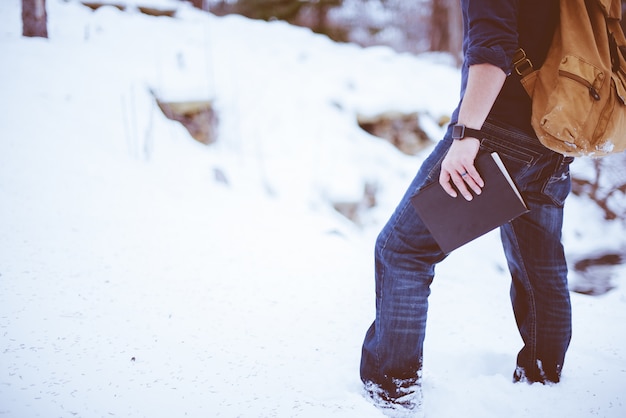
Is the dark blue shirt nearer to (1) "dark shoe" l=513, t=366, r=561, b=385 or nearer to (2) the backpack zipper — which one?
(2) the backpack zipper

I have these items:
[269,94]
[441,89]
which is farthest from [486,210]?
[441,89]

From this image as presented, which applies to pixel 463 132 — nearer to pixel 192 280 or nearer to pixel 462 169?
pixel 462 169

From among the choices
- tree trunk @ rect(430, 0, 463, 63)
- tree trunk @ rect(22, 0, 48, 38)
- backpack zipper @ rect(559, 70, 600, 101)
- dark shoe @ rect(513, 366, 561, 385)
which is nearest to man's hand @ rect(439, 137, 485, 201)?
backpack zipper @ rect(559, 70, 600, 101)

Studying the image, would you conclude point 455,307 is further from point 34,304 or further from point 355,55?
point 355,55

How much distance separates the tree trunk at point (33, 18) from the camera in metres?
3.85

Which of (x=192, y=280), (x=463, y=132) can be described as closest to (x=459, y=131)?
(x=463, y=132)

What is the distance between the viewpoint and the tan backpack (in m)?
1.00

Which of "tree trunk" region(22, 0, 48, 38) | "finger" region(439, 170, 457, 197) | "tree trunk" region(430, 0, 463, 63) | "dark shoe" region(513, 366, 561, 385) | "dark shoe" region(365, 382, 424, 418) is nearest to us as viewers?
"finger" region(439, 170, 457, 197)

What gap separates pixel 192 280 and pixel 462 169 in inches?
47.1

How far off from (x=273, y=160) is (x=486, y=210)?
326cm

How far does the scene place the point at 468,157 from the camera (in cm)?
105

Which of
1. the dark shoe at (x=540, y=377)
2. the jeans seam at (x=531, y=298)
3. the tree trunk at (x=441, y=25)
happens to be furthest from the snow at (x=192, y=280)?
the tree trunk at (x=441, y=25)

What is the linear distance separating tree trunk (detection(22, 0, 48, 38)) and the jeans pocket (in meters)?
4.33

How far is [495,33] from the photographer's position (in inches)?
38.7
